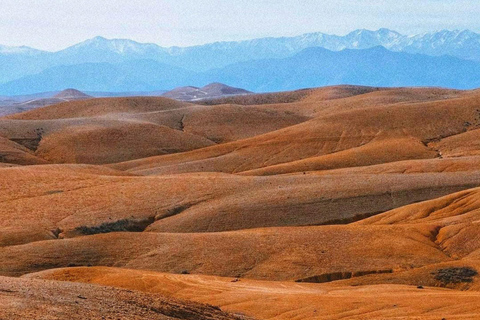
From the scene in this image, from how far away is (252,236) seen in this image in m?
44.9

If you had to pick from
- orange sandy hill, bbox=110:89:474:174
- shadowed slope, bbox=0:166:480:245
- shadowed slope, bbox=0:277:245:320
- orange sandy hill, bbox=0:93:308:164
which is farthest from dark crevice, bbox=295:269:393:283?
orange sandy hill, bbox=0:93:308:164

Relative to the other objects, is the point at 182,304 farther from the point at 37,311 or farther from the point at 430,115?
the point at 430,115

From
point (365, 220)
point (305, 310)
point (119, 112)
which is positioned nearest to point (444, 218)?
point (365, 220)

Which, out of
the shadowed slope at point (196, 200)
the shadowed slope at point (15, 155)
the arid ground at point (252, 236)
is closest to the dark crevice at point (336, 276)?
the arid ground at point (252, 236)

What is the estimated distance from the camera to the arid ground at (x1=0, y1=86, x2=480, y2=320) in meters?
28.8

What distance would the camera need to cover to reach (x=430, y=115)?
107 m

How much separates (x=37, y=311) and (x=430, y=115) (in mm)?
94716

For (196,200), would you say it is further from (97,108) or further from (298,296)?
(97,108)

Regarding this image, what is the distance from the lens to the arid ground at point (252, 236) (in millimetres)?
28781

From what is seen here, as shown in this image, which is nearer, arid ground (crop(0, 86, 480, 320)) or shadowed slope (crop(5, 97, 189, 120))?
arid ground (crop(0, 86, 480, 320))

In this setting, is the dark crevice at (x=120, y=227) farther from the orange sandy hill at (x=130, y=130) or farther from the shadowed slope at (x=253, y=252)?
the orange sandy hill at (x=130, y=130)

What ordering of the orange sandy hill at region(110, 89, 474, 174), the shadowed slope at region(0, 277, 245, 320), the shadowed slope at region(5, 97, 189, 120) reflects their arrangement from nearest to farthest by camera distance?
the shadowed slope at region(0, 277, 245, 320) < the orange sandy hill at region(110, 89, 474, 174) < the shadowed slope at region(5, 97, 189, 120)

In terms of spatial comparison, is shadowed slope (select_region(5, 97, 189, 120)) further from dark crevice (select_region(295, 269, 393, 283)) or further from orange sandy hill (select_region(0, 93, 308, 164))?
dark crevice (select_region(295, 269, 393, 283))

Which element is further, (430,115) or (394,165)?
(430,115)
